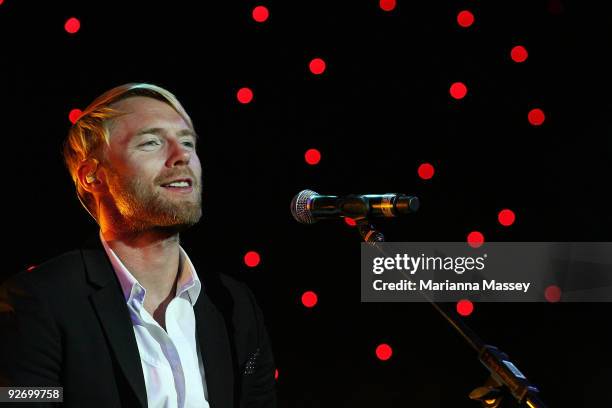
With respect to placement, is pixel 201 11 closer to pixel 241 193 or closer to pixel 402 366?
pixel 241 193

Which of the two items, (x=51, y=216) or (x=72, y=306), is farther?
(x=51, y=216)

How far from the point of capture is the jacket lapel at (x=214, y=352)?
215cm

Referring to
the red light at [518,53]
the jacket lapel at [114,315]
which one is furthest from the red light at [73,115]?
the red light at [518,53]

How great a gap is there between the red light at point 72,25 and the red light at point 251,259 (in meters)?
1.07

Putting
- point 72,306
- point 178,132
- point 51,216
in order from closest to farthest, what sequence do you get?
point 72,306
point 178,132
point 51,216

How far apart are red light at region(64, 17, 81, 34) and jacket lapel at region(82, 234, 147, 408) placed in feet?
2.99

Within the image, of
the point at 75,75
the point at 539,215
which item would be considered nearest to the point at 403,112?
the point at 539,215

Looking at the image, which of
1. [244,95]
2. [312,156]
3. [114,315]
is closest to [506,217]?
[312,156]

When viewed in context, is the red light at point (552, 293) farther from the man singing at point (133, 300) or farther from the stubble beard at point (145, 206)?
the stubble beard at point (145, 206)

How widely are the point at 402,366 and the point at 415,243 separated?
48 cm

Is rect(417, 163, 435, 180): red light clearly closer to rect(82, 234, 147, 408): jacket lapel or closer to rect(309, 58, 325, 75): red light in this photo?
rect(309, 58, 325, 75): red light

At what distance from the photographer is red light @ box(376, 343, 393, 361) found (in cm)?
266

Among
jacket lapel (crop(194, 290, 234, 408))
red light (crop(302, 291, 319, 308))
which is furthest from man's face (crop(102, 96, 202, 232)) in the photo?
red light (crop(302, 291, 319, 308))

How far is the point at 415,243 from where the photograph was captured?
2.69m
